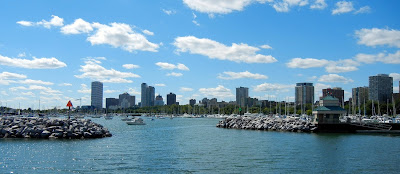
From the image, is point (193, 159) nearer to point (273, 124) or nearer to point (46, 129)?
point (46, 129)

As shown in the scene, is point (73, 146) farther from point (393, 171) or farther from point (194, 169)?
point (393, 171)

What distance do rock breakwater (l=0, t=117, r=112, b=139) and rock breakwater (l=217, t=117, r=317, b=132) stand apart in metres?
37.8

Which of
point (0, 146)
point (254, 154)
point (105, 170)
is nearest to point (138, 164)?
point (105, 170)

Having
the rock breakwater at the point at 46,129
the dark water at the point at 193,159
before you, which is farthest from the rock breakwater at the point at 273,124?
the rock breakwater at the point at 46,129

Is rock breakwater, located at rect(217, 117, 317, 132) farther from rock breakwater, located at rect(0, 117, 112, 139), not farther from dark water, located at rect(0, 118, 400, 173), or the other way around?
rock breakwater, located at rect(0, 117, 112, 139)

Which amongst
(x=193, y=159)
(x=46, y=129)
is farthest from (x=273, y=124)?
(x=193, y=159)

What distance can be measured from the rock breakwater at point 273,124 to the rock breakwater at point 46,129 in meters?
37.8

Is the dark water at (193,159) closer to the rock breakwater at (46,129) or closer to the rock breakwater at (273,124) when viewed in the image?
the rock breakwater at (46,129)

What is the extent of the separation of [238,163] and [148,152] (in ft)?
37.0

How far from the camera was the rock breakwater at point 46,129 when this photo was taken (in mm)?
52719

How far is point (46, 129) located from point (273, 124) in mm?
47242

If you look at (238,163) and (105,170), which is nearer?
(105,170)

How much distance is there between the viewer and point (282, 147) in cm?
4634

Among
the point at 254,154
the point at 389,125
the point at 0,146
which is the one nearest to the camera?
the point at 254,154
